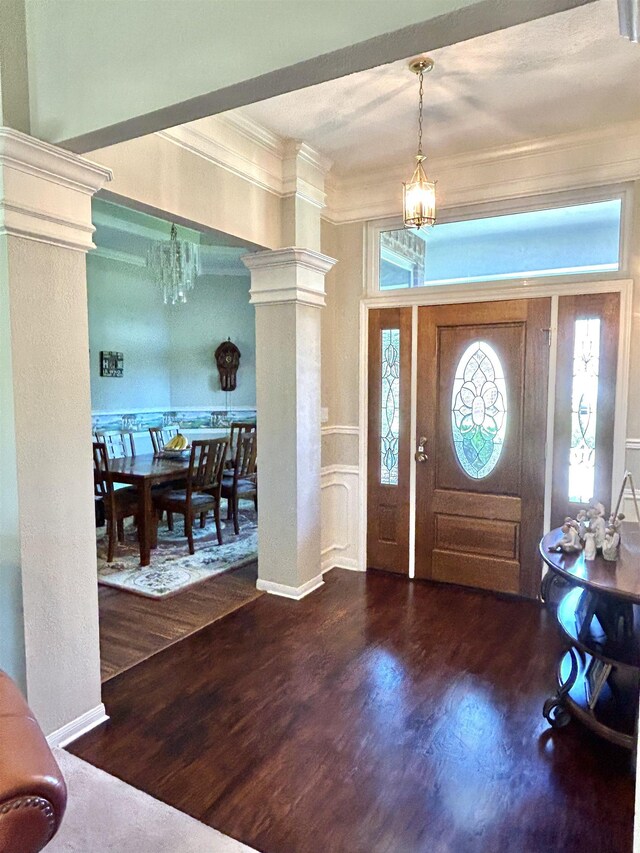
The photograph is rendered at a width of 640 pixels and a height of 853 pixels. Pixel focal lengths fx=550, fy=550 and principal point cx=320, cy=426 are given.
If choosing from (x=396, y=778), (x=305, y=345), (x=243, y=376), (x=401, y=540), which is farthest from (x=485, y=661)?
(x=243, y=376)

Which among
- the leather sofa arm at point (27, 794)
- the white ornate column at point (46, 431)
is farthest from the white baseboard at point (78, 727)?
the leather sofa arm at point (27, 794)

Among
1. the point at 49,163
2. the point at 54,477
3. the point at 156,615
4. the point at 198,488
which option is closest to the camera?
the point at 49,163

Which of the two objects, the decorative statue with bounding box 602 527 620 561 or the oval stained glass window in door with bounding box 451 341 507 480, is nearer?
the decorative statue with bounding box 602 527 620 561

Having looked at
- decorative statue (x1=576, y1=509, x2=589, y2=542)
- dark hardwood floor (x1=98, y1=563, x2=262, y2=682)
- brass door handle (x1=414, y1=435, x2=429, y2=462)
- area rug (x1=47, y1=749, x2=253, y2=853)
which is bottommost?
dark hardwood floor (x1=98, y1=563, x2=262, y2=682)

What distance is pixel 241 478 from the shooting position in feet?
17.7

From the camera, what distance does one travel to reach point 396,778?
202 cm

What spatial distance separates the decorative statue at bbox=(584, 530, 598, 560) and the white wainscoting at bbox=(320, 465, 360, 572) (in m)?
2.00

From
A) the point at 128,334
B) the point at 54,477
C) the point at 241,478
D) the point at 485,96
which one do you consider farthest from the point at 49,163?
the point at 128,334

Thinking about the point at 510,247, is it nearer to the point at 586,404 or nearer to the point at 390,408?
the point at 586,404

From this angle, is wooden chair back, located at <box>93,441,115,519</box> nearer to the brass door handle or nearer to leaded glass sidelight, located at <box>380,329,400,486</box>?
leaded glass sidelight, located at <box>380,329,400,486</box>

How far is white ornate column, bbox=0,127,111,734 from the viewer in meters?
1.93

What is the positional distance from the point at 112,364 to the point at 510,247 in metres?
4.62

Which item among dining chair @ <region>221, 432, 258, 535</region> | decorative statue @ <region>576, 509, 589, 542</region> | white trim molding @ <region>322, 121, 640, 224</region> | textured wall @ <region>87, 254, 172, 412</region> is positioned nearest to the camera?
decorative statue @ <region>576, 509, 589, 542</region>

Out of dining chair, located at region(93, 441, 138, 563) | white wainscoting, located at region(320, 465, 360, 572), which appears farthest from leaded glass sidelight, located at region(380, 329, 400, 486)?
dining chair, located at region(93, 441, 138, 563)
